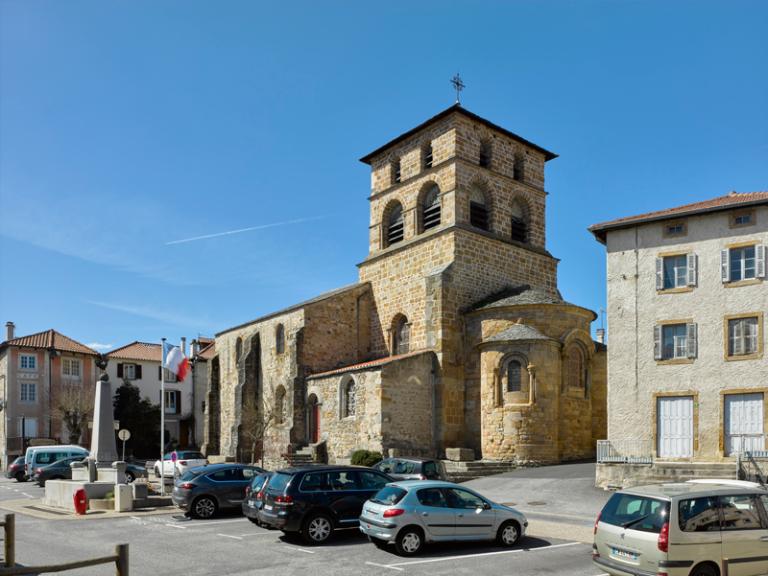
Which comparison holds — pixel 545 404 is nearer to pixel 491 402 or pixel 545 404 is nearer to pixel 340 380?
pixel 491 402

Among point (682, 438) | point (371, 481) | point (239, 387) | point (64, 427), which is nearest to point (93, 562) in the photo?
point (371, 481)

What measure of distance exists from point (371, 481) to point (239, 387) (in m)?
26.8

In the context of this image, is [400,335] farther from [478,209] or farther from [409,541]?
[409,541]

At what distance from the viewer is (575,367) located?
29250 mm

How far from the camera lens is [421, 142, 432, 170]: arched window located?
35125 mm

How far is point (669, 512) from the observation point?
910 centimetres

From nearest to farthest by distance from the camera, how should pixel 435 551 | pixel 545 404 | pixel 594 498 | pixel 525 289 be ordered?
1. pixel 435 551
2. pixel 594 498
3. pixel 545 404
4. pixel 525 289

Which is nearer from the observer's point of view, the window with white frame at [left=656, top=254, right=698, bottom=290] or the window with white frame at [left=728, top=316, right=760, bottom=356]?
the window with white frame at [left=728, top=316, right=760, bottom=356]

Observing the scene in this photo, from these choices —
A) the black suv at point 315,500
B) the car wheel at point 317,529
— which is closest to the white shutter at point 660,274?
the black suv at point 315,500

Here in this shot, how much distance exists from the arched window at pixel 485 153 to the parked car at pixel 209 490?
21731 mm

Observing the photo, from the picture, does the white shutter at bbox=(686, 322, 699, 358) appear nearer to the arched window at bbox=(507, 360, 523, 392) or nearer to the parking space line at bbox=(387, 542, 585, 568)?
the arched window at bbox=(507, 360, 523, 392)

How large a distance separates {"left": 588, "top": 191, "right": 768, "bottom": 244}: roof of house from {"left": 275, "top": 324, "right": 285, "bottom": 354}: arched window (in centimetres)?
1988

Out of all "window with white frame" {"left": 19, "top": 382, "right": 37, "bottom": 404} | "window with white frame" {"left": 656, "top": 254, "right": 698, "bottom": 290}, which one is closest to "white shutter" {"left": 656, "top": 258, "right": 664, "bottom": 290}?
"window with white frame" {"left": 656, "top": 254, "right": 698, "bottom": 290}

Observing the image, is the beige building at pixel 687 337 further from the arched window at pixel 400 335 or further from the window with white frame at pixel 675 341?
the arched window at pixel 400 335
